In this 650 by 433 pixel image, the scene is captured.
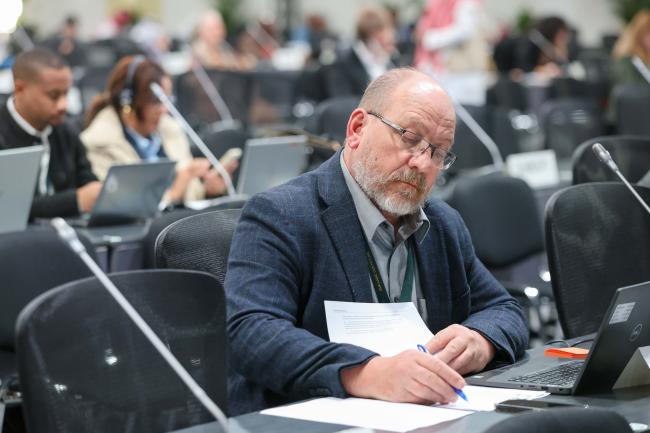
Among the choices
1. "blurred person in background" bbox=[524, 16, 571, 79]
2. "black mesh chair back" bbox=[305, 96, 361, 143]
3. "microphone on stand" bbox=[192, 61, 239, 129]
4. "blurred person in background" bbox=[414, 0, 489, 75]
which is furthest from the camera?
"blurred person in background" bbox=[524, 16, 571, 79]

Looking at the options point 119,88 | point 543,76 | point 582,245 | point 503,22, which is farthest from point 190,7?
point 582,245

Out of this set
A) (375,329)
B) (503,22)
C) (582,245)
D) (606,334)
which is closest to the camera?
(606,334)

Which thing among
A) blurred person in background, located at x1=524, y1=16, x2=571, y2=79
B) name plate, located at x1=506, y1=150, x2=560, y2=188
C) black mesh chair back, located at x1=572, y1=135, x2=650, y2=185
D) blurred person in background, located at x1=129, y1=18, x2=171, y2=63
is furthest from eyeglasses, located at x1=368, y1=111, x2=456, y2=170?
blurred person in background, located at x1=129, y1=18, x2=171, y2=63

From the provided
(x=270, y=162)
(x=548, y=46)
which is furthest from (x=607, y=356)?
(x=548, y=46)

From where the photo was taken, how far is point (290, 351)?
226 centimetres

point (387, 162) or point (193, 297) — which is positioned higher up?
point (387, 162)

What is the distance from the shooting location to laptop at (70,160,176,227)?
4.46 metres

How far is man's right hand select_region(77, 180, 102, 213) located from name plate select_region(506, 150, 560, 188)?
192 centimetres

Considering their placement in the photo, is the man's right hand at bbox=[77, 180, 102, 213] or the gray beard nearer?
the gray beard

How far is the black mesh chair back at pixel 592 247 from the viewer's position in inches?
125

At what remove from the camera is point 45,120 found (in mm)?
4812

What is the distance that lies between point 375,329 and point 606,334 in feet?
1.54

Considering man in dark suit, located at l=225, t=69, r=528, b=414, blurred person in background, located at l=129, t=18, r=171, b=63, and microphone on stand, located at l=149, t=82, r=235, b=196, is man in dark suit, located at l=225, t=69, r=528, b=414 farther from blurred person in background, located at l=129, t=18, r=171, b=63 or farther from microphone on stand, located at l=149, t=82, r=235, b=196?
blurred person in background, located at l=129, t=18, r=171, b=63

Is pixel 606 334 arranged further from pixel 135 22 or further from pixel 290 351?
pixel 135 22
